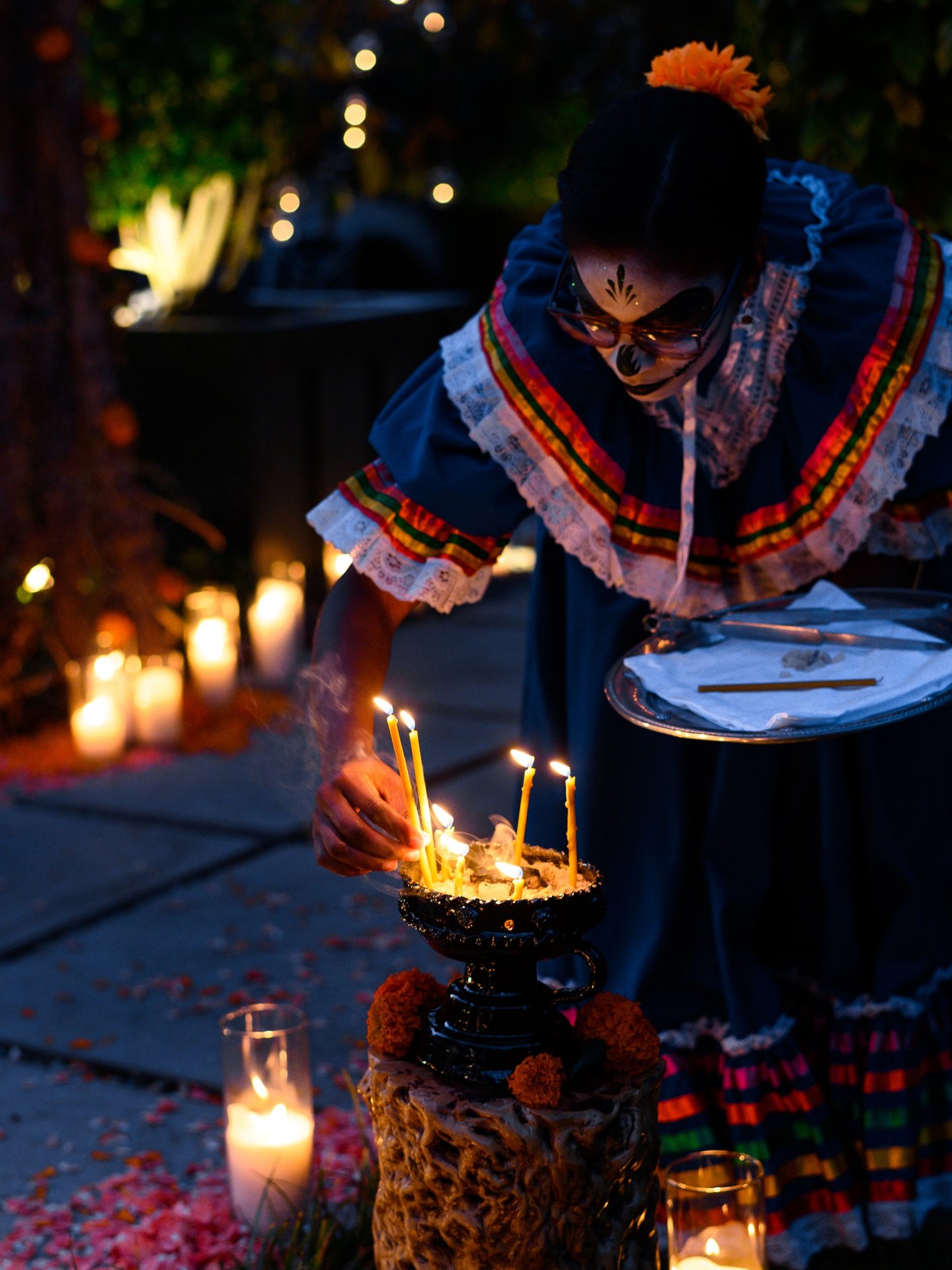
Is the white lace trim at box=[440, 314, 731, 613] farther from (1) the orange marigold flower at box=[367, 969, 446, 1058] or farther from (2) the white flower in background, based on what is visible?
(2) the white flower in background

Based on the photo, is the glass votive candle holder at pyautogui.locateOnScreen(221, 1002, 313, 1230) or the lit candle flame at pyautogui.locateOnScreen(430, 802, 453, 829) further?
the glass votive candle holder at pyautogui.locateOnScreen(221, 1002, 313, 1230)

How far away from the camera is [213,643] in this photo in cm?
496

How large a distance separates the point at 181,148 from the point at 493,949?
16.1 ft

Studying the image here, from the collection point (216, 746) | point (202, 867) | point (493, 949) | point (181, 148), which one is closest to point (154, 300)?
point (181, 148)

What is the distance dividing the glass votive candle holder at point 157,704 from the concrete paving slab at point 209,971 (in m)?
1.05

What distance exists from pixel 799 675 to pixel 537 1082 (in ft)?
1.82

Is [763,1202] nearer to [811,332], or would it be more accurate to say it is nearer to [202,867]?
[811,332]

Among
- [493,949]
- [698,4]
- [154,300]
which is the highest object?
[698,4]

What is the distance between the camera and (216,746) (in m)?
4.75

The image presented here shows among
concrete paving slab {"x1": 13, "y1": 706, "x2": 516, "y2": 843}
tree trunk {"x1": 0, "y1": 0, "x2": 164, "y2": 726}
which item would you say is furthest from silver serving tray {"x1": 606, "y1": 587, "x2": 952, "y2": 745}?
tree trunk {"x1": 0, "y1": 0, "x2": 164, "y2": 726}

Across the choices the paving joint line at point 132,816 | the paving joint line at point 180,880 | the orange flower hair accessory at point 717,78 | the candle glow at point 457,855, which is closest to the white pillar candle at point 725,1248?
the candle glow at point 457,855

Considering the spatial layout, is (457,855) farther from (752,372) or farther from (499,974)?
(752,372)

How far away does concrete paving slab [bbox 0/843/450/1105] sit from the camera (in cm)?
284

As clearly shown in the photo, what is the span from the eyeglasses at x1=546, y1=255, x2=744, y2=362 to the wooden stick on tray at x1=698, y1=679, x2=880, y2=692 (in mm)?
370
